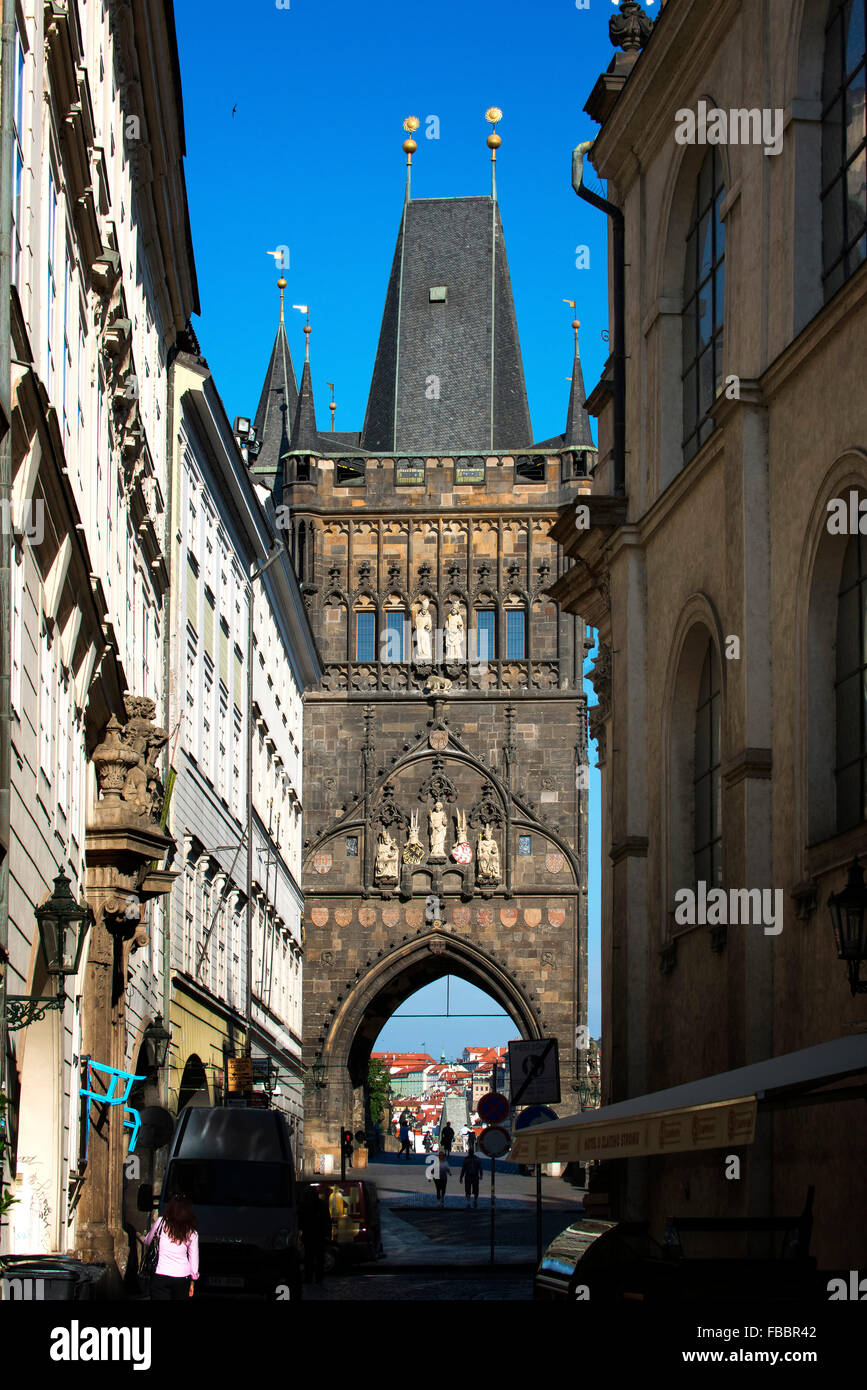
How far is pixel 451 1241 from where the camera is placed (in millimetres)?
29578

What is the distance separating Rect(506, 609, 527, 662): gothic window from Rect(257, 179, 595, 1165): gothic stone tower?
5cm

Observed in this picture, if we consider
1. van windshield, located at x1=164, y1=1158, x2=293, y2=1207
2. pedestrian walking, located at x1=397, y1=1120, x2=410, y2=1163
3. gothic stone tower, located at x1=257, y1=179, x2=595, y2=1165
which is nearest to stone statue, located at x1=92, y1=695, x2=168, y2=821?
van windshield, located at x1=164, y1=1158, x2=293, y2=1207

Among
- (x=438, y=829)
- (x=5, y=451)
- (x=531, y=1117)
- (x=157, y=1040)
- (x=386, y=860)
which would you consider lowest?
(x=531, y=1117)

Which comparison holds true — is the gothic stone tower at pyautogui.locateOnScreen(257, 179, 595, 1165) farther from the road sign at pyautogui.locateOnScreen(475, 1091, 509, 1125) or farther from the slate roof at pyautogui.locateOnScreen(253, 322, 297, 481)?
the road sign at pyautogui.locateOnScreen(475, 1091, 509, 1125)

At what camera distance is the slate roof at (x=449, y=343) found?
186 feet

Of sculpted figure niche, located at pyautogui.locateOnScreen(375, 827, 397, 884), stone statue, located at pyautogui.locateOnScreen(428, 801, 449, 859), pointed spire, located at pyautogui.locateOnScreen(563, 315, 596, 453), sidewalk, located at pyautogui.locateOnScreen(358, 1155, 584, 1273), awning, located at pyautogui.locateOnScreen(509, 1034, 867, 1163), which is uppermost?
pointed spire, located at pyautogui.locateOnScreen(563, 315, 596, 453)

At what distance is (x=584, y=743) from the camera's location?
51.0 metres

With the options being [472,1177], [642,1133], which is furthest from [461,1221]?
[642,1133]

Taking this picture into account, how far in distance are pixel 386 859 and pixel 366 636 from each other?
5.62 m

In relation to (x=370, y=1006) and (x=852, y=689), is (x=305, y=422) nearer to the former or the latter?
(x=370, y=1006)

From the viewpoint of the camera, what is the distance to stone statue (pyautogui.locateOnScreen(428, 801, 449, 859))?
50375 millimetres

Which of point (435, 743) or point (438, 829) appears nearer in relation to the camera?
point (438, 829)

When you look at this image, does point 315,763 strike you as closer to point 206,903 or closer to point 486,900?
point 486,900
